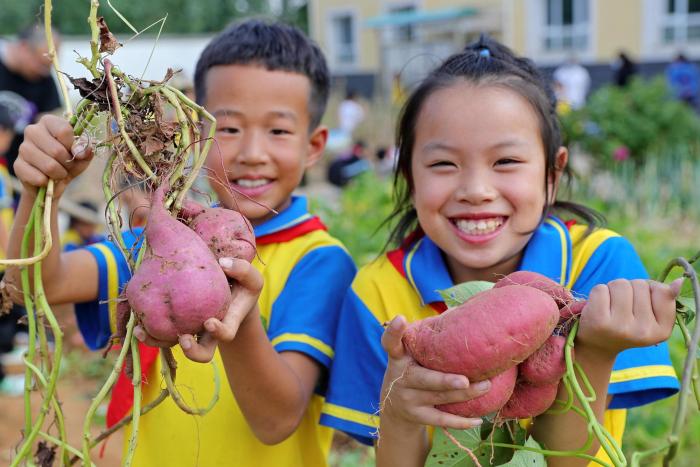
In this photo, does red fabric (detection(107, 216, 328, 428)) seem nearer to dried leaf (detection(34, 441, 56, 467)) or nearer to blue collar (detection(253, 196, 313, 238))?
blue collar (detection(253, 196, 313, 238))

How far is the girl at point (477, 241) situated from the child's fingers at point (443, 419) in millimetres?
93

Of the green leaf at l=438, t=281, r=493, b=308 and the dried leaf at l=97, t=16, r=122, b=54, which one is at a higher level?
the dried leaf at l=97, t=16, r=122, b=54

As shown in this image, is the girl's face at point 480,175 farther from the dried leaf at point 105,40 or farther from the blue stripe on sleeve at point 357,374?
the dried leaf at point 105,40

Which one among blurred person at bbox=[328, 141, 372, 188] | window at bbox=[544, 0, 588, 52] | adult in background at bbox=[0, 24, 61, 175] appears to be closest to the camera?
adult in background at bbox=[0, 24, 61, 175]

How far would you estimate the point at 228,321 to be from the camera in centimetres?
119

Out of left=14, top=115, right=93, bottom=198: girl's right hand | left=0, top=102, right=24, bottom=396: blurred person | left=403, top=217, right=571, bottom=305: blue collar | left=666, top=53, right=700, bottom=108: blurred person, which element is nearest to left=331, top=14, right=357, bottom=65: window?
left=666, top=53, right=700, bottom=108: blurred person

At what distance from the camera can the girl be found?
1.51 meters

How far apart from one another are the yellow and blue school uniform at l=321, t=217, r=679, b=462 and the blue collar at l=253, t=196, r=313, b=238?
0.21 m

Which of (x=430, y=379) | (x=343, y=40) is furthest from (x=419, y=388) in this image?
(x=343, y=40)

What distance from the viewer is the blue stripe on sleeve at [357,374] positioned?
5.42 feet

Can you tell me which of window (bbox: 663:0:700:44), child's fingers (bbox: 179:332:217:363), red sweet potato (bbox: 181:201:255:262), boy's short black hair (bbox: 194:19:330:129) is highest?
window (bbox: 663:0:700:44)

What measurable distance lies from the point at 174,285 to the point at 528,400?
0.62 meters

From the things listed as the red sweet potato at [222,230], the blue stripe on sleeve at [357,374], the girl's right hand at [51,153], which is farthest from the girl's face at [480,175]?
the girl's right hand at [51,153]

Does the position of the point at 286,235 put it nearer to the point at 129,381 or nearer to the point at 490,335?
the point at 129,381
